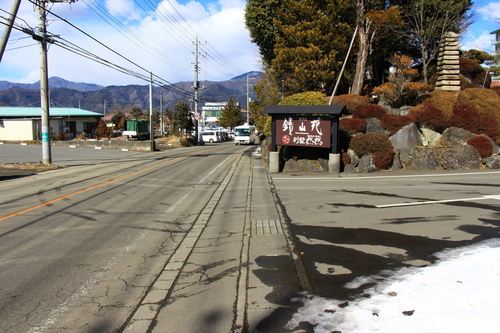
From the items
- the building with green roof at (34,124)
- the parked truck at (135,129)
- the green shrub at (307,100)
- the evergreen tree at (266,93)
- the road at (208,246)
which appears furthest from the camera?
the parked truck at (135,129)

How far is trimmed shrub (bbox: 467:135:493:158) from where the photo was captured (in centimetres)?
1775

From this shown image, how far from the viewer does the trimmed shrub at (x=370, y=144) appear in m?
18.0

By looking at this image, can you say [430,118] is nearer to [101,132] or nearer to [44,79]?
[44,79]

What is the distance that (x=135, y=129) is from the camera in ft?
171

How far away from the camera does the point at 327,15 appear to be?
95.5ft

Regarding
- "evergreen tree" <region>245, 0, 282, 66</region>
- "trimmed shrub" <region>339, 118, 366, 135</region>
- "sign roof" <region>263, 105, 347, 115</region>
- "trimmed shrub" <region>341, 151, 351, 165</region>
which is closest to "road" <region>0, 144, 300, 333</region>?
"sign roof" <region>263, 105, 347, 115</region>

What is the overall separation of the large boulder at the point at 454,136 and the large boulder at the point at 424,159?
5.92 feet

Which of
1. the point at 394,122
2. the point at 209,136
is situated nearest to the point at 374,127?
the point at 394,122

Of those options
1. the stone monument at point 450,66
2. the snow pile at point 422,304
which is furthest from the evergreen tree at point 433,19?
the snow pile at point 422,304

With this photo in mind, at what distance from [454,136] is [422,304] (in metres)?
17.3

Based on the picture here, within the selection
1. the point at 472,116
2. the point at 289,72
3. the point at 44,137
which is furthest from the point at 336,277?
the point at 289,72

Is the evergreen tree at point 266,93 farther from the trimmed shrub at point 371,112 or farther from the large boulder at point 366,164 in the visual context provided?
the large boulder at point 366,164

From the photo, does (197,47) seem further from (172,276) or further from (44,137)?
(172,276)

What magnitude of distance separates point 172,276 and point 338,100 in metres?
20.3
